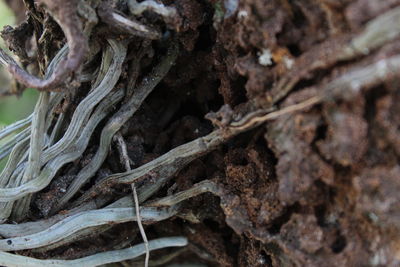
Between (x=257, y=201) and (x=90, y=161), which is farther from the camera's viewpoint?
(x=90, y=161)

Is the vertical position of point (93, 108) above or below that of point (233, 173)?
above

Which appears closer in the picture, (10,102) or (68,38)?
(68,38)

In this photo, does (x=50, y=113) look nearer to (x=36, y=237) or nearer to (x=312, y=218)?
(x=36, y=237)

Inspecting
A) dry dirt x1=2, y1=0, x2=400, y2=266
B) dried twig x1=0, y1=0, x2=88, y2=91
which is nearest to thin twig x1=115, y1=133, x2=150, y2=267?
dry dirt x1=2, y1=0, x2=400, y2=266

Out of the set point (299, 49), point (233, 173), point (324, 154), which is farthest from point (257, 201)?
point (299, 49)

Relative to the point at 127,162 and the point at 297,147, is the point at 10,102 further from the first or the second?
the point at 297,147

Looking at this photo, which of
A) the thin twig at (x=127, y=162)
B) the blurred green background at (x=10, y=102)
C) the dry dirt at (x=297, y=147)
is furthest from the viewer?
the blurred green background at (x=10, y=102)

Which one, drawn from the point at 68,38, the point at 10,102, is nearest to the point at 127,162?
the point at 68,38

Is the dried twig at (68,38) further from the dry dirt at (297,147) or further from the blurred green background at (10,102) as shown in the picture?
the blurred green background at (10,102)

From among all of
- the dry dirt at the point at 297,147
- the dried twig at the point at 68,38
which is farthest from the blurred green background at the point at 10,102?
the dried twig at the point at 68,38

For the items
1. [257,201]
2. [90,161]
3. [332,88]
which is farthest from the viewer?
[90,161]

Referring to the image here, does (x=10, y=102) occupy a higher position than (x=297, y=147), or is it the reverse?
(x=297, y=147)
